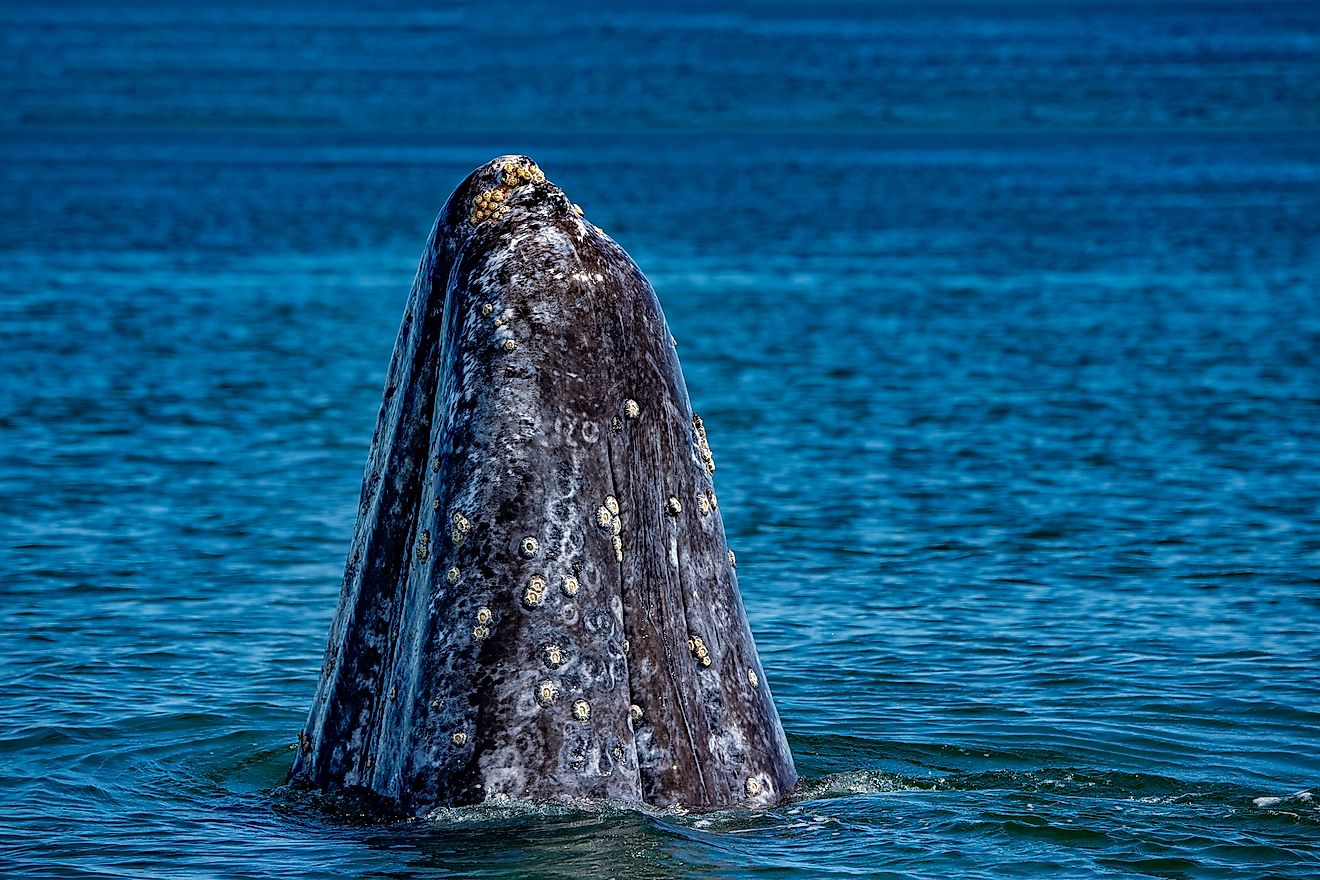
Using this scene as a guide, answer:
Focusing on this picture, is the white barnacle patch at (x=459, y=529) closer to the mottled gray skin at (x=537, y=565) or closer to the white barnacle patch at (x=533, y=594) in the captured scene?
the mottled gray skin at (x=537, y=565)

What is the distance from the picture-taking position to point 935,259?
28.5m

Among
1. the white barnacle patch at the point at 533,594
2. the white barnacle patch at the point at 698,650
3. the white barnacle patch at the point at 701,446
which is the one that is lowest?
the white barnacle patch at the point at 698,650

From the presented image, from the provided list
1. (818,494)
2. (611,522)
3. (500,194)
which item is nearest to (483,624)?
(611,522)

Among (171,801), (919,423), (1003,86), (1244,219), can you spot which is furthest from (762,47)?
(171,801)

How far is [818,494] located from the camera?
13.6 meters

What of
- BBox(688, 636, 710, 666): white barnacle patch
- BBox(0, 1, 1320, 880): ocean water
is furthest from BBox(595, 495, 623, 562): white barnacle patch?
BBox(0, 1, 1320, 880): ocean water

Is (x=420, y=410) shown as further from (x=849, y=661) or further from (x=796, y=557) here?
(x=796, y=557)

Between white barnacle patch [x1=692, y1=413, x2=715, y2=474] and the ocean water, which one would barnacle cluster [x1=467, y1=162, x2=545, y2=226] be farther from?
the ocean water

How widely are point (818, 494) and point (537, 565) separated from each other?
26.6ft

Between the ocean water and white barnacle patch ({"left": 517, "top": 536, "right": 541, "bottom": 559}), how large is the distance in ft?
2.27

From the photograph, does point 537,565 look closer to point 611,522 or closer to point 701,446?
point 611,522

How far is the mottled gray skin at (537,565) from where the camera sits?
5480 millimetres

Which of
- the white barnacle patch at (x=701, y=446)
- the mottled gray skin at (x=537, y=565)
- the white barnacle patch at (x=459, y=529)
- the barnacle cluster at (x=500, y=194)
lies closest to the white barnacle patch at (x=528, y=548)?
the mottled gray skin at (x=537, y=565)

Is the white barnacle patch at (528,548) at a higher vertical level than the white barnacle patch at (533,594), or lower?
higher
